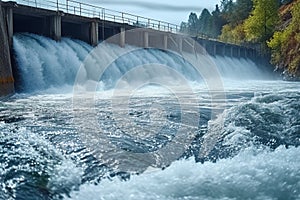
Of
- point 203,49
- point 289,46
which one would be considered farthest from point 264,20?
point 203,49

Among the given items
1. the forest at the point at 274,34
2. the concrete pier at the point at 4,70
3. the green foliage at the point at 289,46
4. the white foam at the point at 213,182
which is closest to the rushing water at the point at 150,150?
the white foam at the point at 213,182

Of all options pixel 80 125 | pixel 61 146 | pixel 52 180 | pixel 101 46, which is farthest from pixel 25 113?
pixel 101 46

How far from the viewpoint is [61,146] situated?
6156mm

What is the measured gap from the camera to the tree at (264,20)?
47.8 m

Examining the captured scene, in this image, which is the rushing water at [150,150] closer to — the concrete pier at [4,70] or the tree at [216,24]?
the concrete pier at [4,70]

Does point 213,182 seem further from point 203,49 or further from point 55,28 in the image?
point 203,49

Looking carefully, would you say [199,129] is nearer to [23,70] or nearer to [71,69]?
[23,70]

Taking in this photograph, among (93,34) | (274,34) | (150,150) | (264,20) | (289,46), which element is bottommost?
(150,150)

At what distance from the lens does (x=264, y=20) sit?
48.0 m

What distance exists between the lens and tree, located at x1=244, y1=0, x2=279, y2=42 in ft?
157

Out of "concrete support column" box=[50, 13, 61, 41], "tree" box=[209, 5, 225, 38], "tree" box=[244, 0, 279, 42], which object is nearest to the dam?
"concrete support column" box=[50, 13, 61, 41]

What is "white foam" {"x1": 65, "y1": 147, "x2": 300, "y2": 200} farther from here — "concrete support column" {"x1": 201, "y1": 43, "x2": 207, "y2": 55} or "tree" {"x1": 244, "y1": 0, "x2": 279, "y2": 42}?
"tree" {"x1": 244, "y1": 0, "x2": 279, "y2": 42}

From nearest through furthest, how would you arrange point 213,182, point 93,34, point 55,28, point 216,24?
1. point 213,182
2. point 55,28
3. point 93,34
4. point 216,24

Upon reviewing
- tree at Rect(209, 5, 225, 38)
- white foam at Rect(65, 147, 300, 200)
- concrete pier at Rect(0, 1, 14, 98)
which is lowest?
white foam at Rect(65, 147, 300, 200)
